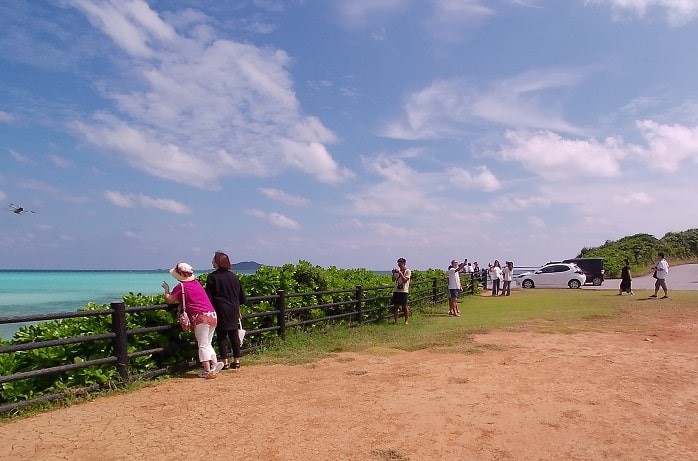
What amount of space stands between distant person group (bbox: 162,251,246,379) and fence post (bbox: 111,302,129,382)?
0.68 metres

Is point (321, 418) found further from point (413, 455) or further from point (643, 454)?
point (643, 454)

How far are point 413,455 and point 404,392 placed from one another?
1.93 meters

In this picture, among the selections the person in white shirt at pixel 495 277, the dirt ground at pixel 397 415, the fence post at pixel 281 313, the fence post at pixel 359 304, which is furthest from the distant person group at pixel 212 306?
the person in white shirt at pixel 495 277

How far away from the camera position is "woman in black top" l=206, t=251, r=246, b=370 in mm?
7344

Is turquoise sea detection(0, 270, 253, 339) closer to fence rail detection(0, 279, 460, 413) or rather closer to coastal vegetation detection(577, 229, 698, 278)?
fence rail detection(0, 279, 460, 413)

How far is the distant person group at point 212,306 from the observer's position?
687 centimetres

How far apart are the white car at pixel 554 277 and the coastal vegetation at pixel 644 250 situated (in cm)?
1032

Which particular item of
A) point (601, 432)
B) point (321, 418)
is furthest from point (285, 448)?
point (601, 432)

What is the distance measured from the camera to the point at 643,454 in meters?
4.19

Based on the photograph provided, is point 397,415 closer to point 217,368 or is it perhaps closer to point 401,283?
point 217,368

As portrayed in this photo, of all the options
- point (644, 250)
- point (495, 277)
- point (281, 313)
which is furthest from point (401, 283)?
point (644, 250)

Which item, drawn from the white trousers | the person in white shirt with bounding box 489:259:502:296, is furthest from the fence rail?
the person in white shirt with bounding box 489:259:502:296

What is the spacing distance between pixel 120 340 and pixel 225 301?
154cm

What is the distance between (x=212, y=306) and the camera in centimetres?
721
